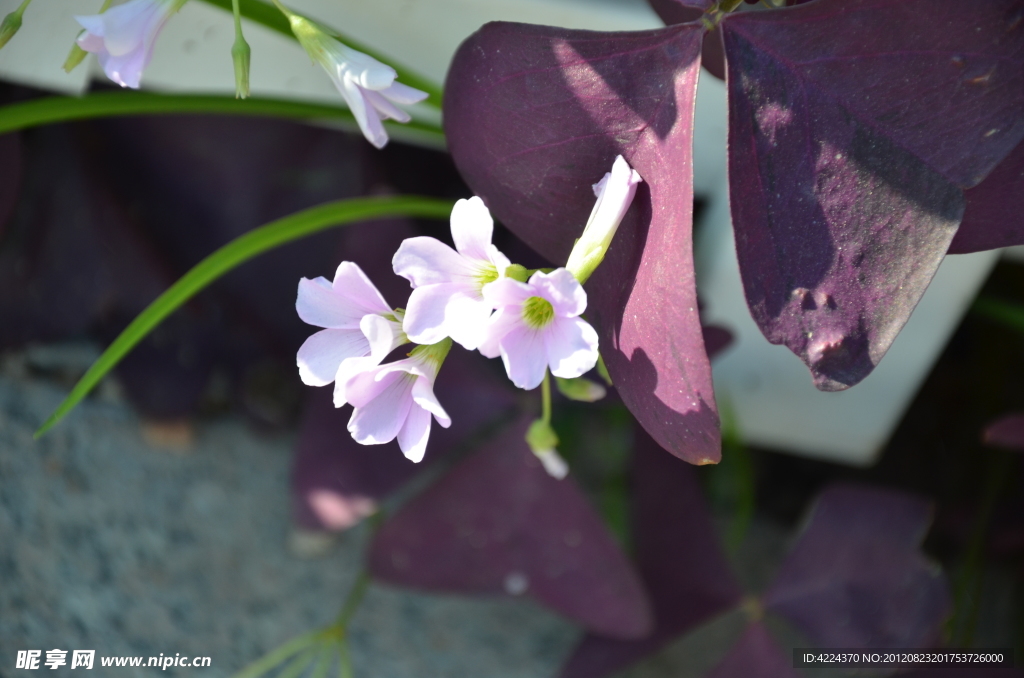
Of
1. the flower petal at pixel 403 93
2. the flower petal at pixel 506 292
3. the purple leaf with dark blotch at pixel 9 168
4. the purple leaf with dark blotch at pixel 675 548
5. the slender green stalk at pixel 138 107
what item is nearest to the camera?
the flower petal at pixel 506 292


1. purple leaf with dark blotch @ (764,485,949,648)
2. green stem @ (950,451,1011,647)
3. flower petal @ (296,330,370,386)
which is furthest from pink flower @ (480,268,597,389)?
green stem @ (950,451,1011,647)

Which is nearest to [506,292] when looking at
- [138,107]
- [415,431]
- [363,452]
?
[415,431]

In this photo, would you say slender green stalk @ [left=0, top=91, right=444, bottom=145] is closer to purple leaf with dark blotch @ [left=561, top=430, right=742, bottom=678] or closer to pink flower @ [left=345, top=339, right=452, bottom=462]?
pink flower @ [left=345, top=339, right=452, bottom=462]

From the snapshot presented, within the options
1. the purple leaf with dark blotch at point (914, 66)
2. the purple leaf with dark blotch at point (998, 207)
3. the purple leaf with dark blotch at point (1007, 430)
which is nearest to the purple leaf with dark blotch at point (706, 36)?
the purple leaf with dark blotch at point (914, 66)

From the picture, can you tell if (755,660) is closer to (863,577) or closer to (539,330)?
(863,577)

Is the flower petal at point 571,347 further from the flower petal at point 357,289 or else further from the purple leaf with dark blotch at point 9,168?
the purple leaf with dark blotch at point 9,168

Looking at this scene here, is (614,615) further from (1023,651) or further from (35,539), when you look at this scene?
(35,539)

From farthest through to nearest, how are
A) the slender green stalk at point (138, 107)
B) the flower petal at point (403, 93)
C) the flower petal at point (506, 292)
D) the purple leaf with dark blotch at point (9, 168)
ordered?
the purple leaf with dark blotch at point (9, 168)
the slender green stalk at point (138, 107)
the flower petal at point (403, 93)
the flower petal at point (506, 292)
